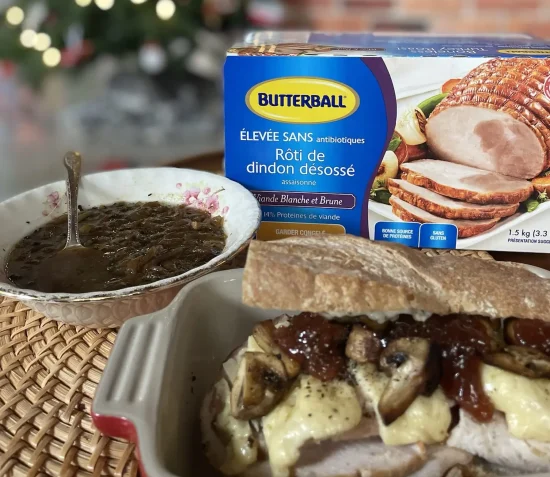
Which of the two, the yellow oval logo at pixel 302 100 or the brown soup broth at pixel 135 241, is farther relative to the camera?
the yellow oval logo at pixel 302 100

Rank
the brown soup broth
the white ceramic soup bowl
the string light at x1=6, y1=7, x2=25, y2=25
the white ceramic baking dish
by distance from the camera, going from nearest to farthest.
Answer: the white ceramic baking dish → the white ceramic soup bowl → the brown soup broth → the string light at x1=6, y1=7, x2=25, y2=25

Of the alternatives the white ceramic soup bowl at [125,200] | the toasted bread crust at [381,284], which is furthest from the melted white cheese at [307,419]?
the white ceramic soup bowl at [125,200]

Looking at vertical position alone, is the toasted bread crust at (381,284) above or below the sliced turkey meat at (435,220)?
above

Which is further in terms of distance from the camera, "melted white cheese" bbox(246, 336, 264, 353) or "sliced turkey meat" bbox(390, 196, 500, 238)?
"sliced turkey meat" bbox(390, 196, 500, 238)

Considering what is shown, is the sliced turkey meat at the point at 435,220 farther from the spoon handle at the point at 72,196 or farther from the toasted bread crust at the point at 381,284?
the spoon handle at the point at 72,196

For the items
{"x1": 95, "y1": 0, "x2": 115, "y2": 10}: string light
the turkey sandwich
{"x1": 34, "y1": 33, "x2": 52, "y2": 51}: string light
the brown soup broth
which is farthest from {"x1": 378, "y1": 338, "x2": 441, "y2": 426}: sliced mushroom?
{"x1": 34, "y1": 33, "x2": 52, "y2": 51}: string light

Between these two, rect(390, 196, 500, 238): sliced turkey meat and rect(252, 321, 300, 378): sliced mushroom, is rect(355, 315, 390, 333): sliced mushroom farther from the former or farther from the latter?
rect(390, 196, 500, 238): sliced turkey meat
